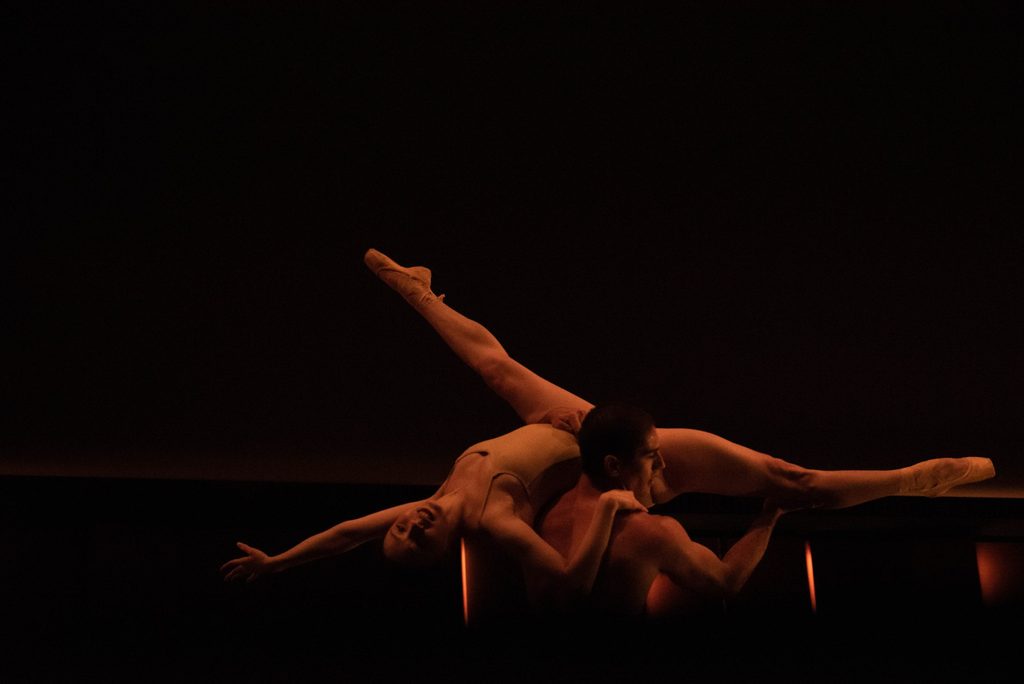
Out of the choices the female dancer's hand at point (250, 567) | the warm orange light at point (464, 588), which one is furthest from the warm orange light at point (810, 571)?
the female dancer's hand at point (250, 567)

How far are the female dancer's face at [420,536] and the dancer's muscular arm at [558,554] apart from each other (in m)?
0.10

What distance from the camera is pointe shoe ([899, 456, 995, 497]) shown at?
7.46 feet

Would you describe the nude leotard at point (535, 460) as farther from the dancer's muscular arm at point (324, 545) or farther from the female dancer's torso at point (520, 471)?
the dancer's muscular arm at point (324, 545)

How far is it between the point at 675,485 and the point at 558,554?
39 centimetres

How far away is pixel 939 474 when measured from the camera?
231 centimetres

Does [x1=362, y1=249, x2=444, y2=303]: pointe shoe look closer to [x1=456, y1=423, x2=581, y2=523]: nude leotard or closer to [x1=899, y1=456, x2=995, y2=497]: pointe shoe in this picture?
[x1=456, y1=423, x2=581, y2=523]: nude leotard

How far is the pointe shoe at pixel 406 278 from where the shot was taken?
273 centimetres

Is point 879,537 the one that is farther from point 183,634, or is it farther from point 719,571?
point 183,634

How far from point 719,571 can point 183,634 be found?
51.0 inches

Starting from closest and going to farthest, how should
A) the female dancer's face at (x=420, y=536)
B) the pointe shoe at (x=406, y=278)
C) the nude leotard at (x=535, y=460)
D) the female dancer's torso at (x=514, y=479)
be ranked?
the female dancer's face at (x=420, y=536)
the female dancer's torso at (x=514, y=479)
the nude leotard at (x=535, y=460)
the pointe shoe at (x=406, y=278)

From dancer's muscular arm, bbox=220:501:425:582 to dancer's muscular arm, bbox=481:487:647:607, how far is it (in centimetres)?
19

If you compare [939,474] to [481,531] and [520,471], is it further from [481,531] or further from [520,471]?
[481,531]

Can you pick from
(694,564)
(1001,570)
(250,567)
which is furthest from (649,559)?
(1001,570)

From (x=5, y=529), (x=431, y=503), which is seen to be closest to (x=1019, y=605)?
(x=431, y=503)
